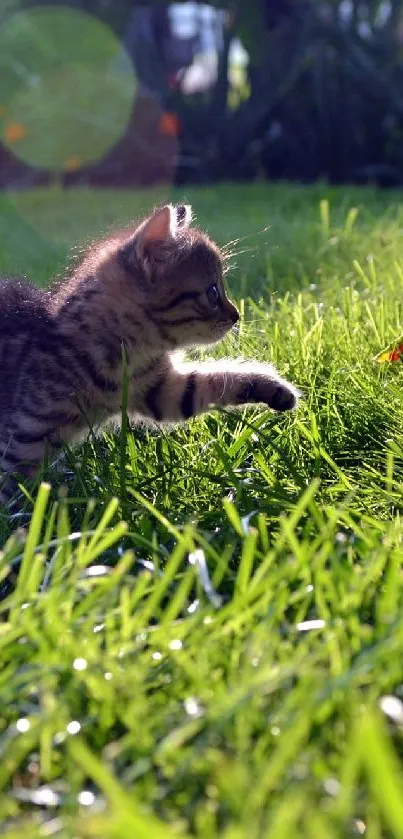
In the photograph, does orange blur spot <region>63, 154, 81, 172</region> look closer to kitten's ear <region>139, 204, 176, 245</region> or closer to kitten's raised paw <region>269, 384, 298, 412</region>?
kitten's ear <region>139, 204, 176, 245</region>

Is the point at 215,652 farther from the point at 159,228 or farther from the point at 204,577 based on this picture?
the point at 159,228

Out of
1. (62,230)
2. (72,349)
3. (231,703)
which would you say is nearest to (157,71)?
(62,230)

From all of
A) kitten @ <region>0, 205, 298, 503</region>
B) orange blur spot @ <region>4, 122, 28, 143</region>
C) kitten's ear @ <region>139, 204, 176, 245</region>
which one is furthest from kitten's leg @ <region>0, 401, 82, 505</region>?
orange blur spot @ <region>4, 122, 28, 143</region>

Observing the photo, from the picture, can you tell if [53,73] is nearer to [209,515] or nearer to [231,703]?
[209,515]

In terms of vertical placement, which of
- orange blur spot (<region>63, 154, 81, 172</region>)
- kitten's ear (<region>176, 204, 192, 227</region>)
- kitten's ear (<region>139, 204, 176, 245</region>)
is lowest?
orange blur spot (<region>63, 154, 81, 172</region>)

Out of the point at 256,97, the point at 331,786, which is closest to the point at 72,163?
the point at 256,97

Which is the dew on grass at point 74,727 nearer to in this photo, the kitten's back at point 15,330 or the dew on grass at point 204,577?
the dew on grass at point 204,577
